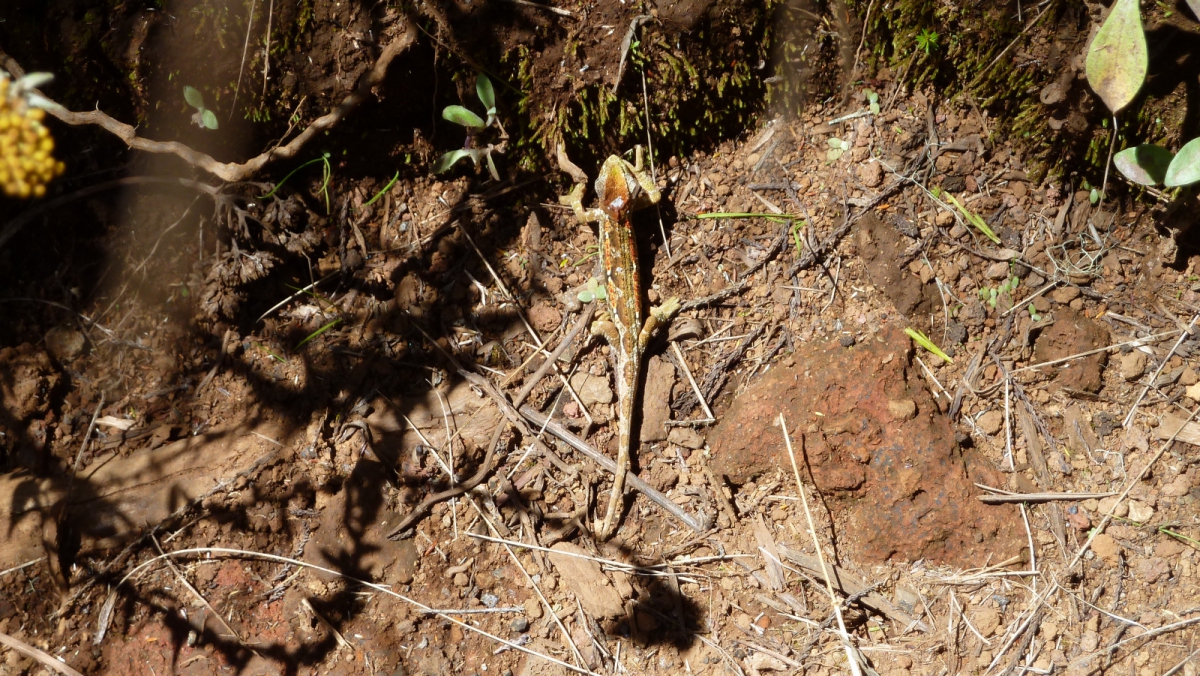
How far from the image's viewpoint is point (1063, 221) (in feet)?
11.8

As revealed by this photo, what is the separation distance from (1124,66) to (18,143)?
412 centimetres

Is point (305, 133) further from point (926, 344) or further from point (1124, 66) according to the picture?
point (1124, 66)

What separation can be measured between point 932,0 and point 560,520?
11.4 ft

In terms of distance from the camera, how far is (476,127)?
3939 millimetres

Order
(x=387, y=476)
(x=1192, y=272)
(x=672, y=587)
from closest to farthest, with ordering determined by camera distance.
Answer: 1. (x=1192, y=272)
2. (x=672, y=587)
3. (x=387, y=476)

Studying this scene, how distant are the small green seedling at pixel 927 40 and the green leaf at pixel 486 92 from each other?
7.71ft

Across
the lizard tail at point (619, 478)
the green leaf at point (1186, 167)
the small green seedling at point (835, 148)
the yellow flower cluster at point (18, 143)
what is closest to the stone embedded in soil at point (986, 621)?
the lizard tail at point (619, 478)

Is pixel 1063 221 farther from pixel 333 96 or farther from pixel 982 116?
pixel 333 96

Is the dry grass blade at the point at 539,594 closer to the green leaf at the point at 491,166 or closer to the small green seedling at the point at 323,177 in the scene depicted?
the green leaf at the point at 491,166

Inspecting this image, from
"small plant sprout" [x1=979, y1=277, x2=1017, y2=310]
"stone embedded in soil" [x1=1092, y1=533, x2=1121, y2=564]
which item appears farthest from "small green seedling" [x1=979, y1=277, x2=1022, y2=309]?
"stone embedded in soil" [x1=1092, y1=533, x2=1121, y2=564]

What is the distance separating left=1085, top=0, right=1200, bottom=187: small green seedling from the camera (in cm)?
281

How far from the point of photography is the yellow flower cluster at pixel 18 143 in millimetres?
1926

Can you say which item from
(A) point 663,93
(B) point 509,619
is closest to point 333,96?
(A) point 663,93

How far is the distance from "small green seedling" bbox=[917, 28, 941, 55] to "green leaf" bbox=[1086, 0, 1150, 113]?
80 centimetres
